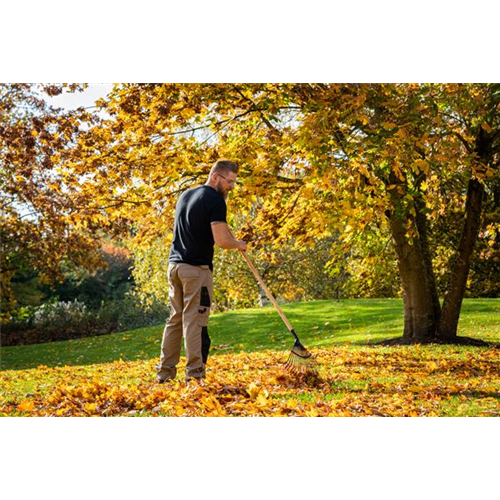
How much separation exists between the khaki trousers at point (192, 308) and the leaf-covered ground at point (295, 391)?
23cm

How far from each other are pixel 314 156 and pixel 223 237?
2178mm

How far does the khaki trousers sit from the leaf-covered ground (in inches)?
9.2

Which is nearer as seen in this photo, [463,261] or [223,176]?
[223,176]

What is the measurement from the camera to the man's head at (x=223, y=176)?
5.76 m

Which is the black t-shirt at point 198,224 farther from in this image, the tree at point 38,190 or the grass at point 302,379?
the tree at point 38,190

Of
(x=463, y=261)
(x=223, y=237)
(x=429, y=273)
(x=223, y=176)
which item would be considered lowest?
(x=429, y=273)

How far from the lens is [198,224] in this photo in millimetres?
5652

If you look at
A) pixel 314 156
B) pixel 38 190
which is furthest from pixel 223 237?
pixel 38 190

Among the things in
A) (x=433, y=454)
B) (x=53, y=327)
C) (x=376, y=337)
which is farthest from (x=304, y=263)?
(x=433, y=454)

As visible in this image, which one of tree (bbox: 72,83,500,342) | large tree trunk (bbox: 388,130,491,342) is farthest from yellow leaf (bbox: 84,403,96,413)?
large tree trunk (bbox: 388,130,491,342)

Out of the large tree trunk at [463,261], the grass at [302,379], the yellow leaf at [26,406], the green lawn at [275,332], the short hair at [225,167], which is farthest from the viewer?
the green lawn at [275,332]

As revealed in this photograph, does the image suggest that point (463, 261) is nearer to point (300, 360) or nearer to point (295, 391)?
point (300, 360)

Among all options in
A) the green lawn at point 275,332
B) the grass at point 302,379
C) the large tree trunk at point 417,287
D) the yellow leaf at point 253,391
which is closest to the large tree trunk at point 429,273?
the large tree trunk at point 417,287

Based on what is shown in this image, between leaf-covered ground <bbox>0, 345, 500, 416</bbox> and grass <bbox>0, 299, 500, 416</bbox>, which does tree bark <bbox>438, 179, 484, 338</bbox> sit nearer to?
grass <bbox>0, 299, 500, 416</bbox>
